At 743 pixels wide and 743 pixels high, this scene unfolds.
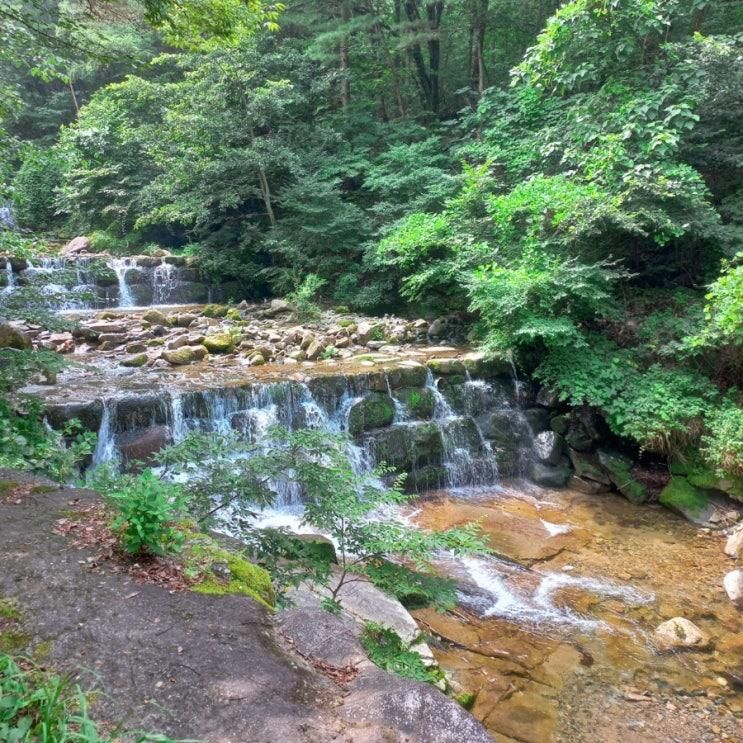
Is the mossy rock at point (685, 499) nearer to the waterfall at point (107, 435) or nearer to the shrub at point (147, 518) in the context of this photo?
the shrub at point (147, 518)

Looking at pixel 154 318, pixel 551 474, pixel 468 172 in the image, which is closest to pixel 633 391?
pixel 551 474

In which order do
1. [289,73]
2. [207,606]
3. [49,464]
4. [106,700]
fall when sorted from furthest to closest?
[289,73], [49,464], [207,606], [106,700]

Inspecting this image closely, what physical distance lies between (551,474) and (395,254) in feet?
19.2

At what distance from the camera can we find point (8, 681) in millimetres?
1526

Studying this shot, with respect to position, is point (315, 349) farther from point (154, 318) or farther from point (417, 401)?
point (154, 318)

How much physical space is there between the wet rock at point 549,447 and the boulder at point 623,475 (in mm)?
591

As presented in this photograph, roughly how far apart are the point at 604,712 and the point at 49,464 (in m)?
4.45

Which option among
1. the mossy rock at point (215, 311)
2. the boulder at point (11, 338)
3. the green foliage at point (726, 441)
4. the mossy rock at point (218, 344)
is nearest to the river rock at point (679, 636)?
the green foliage at point (726, 441)

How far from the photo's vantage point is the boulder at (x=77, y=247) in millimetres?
14773

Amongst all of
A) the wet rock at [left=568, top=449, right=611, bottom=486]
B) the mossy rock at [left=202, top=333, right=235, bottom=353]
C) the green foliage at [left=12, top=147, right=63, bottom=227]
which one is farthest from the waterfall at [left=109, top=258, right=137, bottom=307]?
the wet rock at [left=568, top=449, right=611, bottom=486]

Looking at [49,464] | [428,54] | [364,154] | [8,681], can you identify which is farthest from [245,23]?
[428,54]

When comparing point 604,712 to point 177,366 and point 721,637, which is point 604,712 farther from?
point 177,366

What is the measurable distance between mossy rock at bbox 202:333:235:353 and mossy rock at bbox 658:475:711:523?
734 cm

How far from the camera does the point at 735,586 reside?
5.17m
